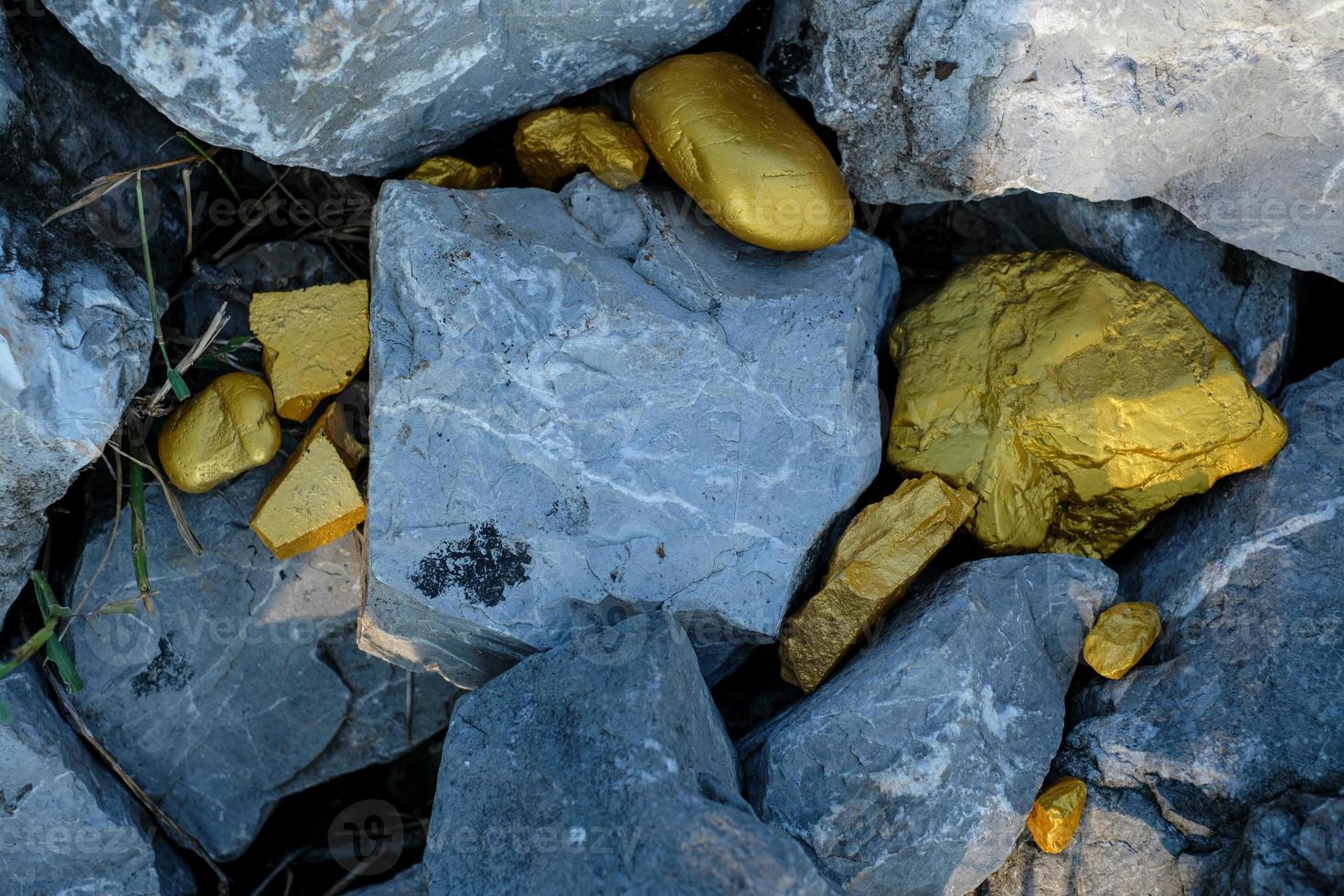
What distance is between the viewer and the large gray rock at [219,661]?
93.4 inches

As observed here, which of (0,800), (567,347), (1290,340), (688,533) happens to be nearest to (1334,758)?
(1290,340)

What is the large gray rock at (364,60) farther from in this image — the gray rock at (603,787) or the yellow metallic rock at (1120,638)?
the yellow metallic rock at (1120,638)

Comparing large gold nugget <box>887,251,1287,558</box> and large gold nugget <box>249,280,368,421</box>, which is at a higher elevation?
large gold nugget <box>249,280,368,421</box>

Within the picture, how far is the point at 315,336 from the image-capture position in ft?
7.56

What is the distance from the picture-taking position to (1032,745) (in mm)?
2070

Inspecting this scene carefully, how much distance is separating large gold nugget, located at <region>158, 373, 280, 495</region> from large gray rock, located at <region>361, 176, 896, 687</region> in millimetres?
331

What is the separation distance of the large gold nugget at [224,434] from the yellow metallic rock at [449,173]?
22.6 inches

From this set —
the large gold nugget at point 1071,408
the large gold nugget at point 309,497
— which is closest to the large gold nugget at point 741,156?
the large gold nugget at point 1071,408

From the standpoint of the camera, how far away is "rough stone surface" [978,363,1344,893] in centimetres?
196

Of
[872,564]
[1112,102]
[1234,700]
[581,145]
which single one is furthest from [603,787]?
[1112,102]

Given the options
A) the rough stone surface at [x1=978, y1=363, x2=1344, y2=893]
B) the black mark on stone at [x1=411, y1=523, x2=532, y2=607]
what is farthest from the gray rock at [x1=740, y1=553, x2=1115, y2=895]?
the black mark on stone at [x1=411, y1=523, x2=532, y2=607]

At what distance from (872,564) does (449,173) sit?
1.23 meters

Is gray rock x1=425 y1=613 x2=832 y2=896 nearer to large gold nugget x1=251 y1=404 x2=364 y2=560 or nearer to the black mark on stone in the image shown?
the black mark on stone

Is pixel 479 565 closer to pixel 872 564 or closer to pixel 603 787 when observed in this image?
pixel 603 787
